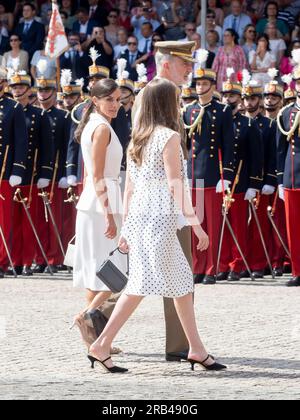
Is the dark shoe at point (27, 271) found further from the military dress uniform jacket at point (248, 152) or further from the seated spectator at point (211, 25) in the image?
the seated spectator at point (211, 25)

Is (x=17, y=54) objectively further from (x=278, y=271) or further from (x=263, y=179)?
(x=278, y=271)

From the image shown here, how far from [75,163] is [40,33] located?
722 centimetres

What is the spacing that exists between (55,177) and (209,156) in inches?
84.9

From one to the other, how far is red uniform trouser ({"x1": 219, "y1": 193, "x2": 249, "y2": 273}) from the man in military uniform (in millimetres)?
170

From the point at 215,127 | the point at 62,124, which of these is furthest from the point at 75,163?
the point at 215,127

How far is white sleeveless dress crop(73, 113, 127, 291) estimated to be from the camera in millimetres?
9258

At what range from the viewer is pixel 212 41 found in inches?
790

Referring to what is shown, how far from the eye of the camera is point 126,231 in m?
8.62

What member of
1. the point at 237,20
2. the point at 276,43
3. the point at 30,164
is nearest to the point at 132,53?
the point at 237,20

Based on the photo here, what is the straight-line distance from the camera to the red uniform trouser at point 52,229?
15.7m

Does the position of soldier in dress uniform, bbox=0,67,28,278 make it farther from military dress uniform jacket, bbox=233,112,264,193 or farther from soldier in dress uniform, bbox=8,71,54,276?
military dress uniform jacket, bbox=233,112,264,193

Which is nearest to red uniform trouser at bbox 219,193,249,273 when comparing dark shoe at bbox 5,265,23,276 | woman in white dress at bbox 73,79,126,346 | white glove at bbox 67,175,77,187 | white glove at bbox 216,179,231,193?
white glove at bbox 216,179,231,193

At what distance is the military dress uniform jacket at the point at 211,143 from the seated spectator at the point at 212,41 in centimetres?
578

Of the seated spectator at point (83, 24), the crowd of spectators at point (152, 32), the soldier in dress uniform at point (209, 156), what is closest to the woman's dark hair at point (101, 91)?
the soldier in dress uniform at point (209, 156)
